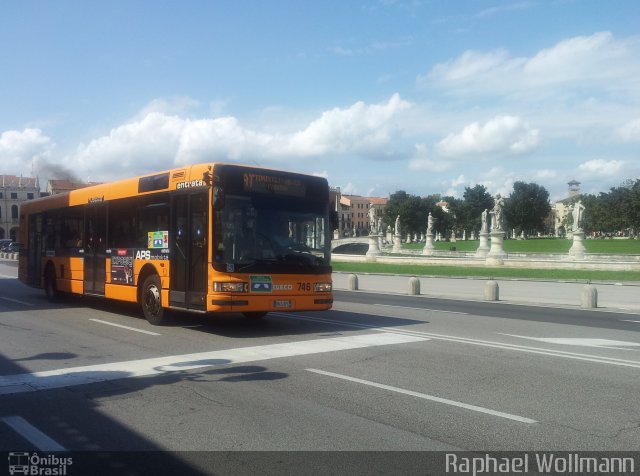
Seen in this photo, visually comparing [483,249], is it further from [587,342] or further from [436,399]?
[436,399]

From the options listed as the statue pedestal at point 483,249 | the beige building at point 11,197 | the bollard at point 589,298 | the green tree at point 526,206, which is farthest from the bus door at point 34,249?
the green tree at point 526,206

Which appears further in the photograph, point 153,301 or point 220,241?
point 153,301

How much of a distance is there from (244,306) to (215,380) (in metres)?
3.62

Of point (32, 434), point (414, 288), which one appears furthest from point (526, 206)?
point (32, 434)

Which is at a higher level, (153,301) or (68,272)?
(68,272)

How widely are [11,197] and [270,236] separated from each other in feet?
408

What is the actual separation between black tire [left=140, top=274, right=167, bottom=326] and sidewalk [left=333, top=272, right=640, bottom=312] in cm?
1390

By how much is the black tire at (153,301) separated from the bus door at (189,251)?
65 cm

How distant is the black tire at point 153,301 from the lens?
13.0 meters

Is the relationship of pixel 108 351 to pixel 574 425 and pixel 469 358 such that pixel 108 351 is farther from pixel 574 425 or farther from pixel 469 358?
pixel 574 425

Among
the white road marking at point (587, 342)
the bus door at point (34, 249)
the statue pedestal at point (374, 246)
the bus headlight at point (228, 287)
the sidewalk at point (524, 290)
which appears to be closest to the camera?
the bus headlight at point (228, 287)

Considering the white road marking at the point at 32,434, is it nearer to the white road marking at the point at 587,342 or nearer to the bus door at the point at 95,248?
the white road marking at the point at 587,342

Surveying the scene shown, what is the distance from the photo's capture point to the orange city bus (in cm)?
1143

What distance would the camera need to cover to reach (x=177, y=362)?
9.09m
